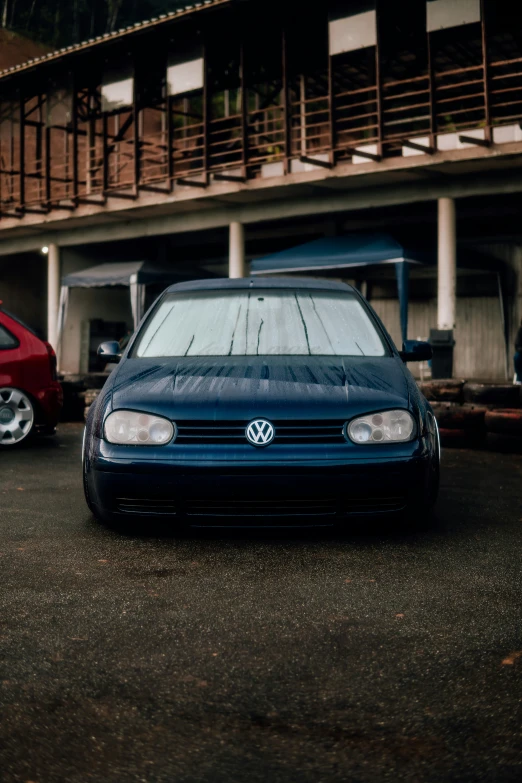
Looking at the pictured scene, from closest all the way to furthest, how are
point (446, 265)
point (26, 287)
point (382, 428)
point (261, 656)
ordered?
point (261, 656) → point (382, 428) → point (446, 265) → point (26, 287)

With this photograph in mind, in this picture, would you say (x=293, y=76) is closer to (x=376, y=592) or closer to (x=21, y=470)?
(x=21, y=470)

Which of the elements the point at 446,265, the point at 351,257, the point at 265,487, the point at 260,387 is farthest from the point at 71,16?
the point at 265,487

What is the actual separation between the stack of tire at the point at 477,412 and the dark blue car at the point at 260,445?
451cm

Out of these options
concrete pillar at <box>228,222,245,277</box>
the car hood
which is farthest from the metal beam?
the car hood

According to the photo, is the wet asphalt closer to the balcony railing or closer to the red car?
the red car

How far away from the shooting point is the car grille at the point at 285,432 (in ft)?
14.9

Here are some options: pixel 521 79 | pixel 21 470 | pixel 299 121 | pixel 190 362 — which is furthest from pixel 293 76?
pixel 190 362

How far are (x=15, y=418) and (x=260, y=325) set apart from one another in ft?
14.1

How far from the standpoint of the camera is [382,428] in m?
4.62

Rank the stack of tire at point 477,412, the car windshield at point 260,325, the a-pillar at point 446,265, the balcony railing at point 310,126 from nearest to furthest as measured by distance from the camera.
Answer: the car windshield at point 260,325 → the stack of tire at point 477,412 → the balcony railing at point 310,126 → the a-pillar at point 446,265

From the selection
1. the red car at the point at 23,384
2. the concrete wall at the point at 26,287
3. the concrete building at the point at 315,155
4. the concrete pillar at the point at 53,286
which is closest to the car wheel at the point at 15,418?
the red car at the point at 23,384

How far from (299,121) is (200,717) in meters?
22.7

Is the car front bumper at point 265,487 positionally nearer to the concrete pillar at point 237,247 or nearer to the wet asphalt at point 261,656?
the wet asphalt at point 261,656

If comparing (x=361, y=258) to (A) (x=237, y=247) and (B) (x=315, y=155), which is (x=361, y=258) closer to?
(B) (x=315, y=155)
